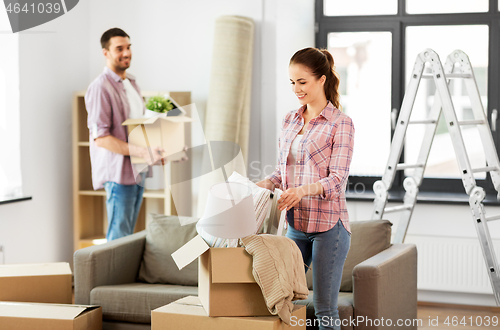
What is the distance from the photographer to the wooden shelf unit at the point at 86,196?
412cm

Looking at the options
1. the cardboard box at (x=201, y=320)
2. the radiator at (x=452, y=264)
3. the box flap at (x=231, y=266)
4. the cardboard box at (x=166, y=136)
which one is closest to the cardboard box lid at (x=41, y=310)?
the cardboard box at (x=201, y=320)

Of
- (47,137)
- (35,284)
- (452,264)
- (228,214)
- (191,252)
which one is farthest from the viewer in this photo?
(47,137)

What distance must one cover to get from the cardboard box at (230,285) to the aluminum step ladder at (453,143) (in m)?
1.78

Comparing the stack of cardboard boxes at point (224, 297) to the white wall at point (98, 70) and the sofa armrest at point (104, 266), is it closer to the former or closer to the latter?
the sofa armrest at point (104, 266)

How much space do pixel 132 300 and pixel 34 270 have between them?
504 mm

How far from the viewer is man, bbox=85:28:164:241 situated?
134 inches

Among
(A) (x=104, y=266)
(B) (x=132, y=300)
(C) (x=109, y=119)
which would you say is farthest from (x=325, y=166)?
(C) (x=109, y=119)

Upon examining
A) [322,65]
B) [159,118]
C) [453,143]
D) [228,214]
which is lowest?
[228,214]

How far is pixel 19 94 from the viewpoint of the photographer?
3.81m

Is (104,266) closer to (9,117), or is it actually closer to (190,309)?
(190,309)

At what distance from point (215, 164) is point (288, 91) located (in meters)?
2.09

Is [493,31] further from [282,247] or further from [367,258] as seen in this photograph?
[282,247]

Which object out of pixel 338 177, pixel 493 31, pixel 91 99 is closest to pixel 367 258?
pixel 338 177

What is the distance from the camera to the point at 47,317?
2.37m
